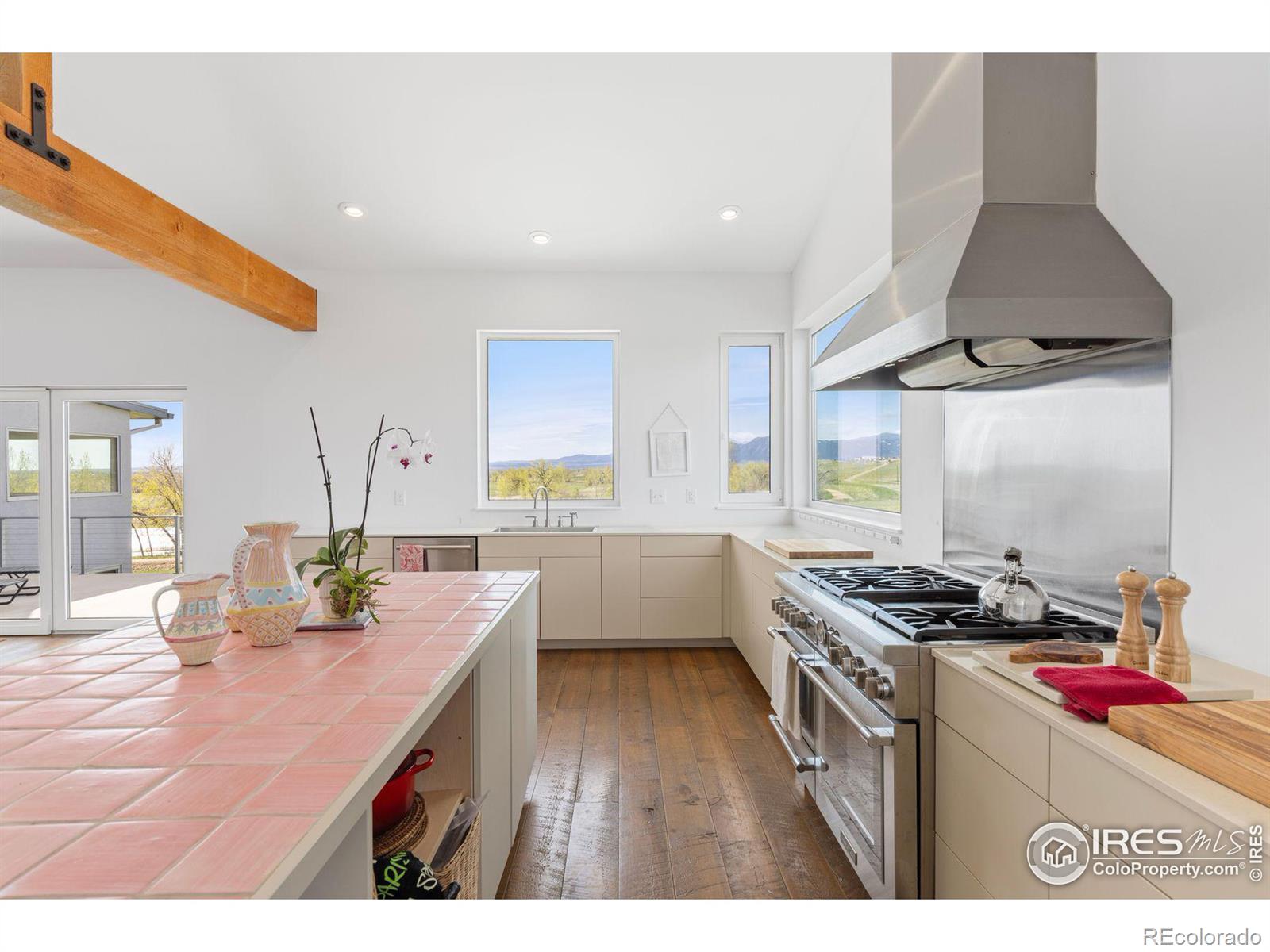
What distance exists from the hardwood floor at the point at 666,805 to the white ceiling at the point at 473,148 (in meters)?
3.03

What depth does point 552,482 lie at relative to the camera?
4.95 meters

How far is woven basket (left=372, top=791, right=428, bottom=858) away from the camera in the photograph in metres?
1.34

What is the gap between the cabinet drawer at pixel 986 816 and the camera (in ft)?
4.02

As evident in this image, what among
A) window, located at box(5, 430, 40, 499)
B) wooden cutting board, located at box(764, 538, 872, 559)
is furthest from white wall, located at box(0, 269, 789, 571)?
wooden cutting board, located at box(764, 538, 872, 559)

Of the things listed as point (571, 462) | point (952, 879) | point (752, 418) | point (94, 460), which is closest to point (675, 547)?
point (571, 462)

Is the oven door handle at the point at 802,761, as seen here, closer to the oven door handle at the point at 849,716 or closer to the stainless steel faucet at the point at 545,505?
the oven door handle at the point at 849,716

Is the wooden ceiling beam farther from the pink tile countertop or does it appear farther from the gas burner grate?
the gas burner grate

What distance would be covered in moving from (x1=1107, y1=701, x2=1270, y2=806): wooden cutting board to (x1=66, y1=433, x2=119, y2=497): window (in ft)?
20.1

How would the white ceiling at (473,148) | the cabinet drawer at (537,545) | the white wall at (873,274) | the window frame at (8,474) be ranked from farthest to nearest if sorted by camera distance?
the window frame at (8,474)
the cabinet drawer at (537,545)
the white ceiling at (473,148)
the white wall at (873,274)

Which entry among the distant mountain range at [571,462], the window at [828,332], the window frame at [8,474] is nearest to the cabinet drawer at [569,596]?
the distant mountain range at [571,462]

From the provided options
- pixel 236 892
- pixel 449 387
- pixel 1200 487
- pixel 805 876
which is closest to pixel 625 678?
pixel 805 876

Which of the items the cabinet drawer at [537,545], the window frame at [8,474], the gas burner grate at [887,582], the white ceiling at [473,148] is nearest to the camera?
the gas burner grate at [887,582]
